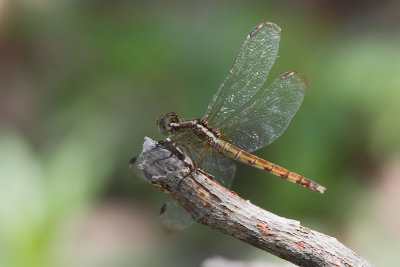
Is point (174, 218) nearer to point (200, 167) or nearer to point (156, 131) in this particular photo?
point (200, 167)

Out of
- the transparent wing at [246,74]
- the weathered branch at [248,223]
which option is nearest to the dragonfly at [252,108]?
the transparent wing at [246,74]

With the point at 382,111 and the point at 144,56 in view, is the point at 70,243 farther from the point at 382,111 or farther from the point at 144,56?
the point at 382,111

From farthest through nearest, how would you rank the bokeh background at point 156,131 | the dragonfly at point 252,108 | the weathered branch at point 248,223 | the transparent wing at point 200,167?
the bokeh background at point 156,131
the dragonfly at point 252,108
the transparent wing at point 200,167
the weathered branch at point 248,223

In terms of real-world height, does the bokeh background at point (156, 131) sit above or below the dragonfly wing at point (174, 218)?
above

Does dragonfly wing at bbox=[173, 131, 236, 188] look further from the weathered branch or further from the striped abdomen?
the weathered branch

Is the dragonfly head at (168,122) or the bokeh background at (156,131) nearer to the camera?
the dragonfly head at (168,122)

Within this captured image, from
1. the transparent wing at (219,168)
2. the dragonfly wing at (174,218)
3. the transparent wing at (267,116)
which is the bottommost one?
the dragonfly wing at (174,218)

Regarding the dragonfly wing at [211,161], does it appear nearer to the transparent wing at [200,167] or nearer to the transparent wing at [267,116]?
the transparent wing at [200,167]
